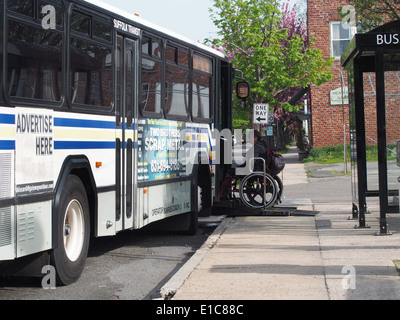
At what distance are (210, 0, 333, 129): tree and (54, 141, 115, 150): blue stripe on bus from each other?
22.6 metres

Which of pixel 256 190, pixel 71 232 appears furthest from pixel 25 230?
pixel 256 190

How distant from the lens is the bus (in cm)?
670

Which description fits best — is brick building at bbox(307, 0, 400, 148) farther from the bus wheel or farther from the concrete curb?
the bus wheel

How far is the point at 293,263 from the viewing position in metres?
8.68

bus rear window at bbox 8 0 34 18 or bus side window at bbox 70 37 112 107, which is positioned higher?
bus rear window at bbox 8 0 34 18

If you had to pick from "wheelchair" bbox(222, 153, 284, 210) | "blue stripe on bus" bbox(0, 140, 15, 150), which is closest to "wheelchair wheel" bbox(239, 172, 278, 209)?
"wheelchair" bbox(222, 153, 284, 210)

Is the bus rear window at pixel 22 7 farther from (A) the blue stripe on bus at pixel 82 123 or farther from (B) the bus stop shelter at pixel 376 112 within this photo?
(B) the bus stop shelter at pixel 376 112

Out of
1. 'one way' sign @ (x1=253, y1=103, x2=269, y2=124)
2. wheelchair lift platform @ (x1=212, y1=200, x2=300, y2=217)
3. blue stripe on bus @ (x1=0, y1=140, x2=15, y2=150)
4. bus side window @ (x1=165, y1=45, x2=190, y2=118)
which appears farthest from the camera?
'one way' sign @ (x1=253, y1=103, x2=269, y2=124)

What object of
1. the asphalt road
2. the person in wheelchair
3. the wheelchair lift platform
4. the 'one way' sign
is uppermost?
the 'one way' sign

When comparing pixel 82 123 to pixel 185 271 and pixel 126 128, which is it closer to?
pixel 126 128

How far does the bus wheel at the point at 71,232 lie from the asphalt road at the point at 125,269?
19 cm
